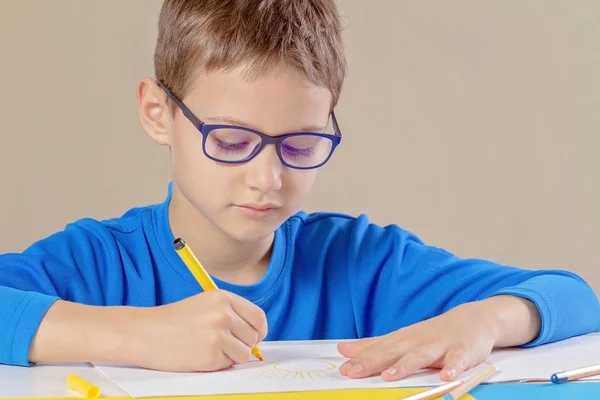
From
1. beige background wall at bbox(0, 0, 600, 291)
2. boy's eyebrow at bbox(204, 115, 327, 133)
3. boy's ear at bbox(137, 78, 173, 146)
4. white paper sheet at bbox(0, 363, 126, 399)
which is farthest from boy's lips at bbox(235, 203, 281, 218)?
beige background wall at bbox(0, 0, 600, 291)

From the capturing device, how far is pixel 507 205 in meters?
2.53

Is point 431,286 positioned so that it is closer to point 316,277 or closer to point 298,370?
point 316,277

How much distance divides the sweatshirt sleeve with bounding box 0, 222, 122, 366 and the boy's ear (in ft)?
0.54

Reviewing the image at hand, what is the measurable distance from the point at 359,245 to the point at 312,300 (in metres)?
0.12

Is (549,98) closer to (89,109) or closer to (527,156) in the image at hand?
(527,156)

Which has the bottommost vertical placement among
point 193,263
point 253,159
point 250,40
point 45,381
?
point 45,381

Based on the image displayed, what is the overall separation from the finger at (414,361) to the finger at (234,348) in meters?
0.15

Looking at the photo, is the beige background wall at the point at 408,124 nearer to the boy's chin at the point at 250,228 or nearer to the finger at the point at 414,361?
the boy's chin at the point at 250,228

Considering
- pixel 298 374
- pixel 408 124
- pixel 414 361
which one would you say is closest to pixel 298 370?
pixel 298 374

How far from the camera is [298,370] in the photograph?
3.14 ft

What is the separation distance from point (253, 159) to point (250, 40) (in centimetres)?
17

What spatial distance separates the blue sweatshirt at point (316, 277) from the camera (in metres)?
1.21

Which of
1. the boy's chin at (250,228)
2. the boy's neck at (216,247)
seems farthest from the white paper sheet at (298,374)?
the boy's neck at (216,247)

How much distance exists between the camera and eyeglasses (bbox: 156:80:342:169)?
3.78 feet
